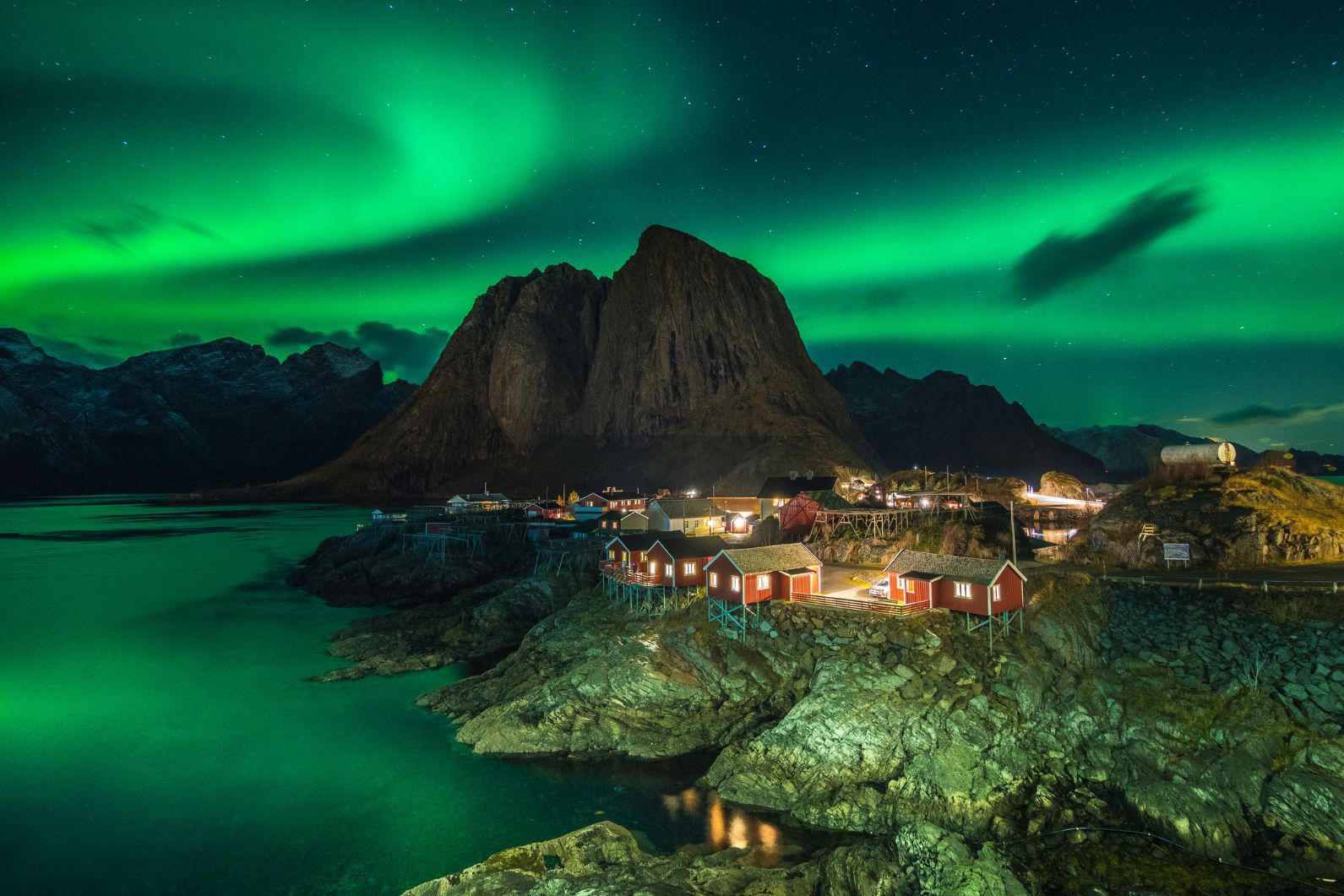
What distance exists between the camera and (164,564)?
280 ft

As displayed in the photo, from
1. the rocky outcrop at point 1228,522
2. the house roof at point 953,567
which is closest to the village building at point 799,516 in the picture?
the rocky outcrop at point 1228,522

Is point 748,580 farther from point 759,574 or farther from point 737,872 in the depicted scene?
point 737,872

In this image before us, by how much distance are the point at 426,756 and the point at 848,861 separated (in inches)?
746

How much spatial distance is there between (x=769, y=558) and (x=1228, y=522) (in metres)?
26.3

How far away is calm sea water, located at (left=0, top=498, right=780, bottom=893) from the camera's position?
68.8 feet

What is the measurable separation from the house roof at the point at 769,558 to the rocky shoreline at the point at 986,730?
2384 mm

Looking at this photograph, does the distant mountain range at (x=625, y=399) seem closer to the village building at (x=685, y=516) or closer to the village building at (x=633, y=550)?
the village building at (x=685, y=516)

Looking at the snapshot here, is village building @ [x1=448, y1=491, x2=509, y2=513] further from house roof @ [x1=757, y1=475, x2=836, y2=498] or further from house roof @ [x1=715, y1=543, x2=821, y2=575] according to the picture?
house roof @ [x1=715, y1=543, x2=821, y2=575]

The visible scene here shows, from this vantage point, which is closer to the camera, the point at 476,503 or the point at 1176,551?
the point at 1176,551

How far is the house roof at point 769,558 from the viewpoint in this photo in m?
32.8

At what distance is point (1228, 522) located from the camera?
3516 cm

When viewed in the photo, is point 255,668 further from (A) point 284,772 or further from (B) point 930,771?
(B) point 930,771

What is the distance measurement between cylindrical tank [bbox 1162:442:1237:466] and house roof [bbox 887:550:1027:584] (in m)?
27.3

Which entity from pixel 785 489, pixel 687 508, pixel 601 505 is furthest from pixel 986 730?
pixel 601 505
